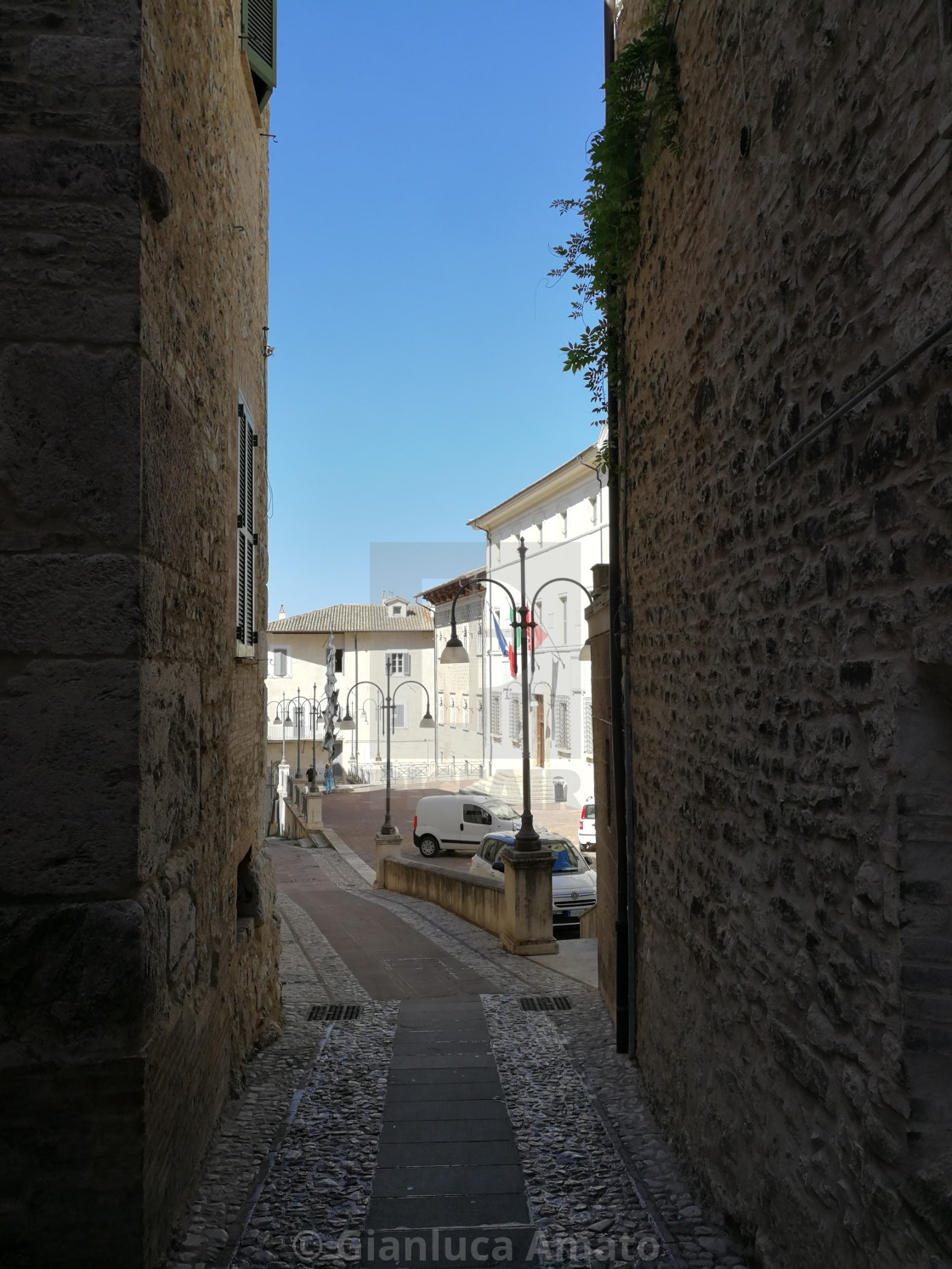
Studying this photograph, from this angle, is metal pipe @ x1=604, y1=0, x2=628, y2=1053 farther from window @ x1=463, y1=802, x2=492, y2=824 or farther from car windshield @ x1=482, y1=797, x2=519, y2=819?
window @ x1=463, y1=802, x2=492, y2=824

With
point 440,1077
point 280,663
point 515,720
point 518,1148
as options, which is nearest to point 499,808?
point 515,720

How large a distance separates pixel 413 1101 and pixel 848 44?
577cm

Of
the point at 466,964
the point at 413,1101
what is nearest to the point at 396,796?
the point at 466,964

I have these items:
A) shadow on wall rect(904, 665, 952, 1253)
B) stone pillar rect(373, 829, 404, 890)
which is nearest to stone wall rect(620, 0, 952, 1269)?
shadow on wall rect(904, 665, 952, 1253)

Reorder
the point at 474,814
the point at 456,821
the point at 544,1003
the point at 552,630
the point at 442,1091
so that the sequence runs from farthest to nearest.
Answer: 1. the point at 552,630
2. the point at 456,821
3. the point at 474,814
4. the point at 544,1003
5. the point at 442,1091

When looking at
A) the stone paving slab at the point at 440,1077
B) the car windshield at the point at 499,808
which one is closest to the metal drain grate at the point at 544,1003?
the stone paving slab at the point at 440,1077

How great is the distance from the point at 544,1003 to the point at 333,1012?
74.4 inches

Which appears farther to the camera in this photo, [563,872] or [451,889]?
[563,872]

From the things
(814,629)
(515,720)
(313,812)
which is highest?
(814,629)

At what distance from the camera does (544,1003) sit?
9305mm

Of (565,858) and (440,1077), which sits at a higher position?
(565,858)

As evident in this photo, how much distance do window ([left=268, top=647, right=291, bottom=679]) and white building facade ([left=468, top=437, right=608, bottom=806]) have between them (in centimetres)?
1688

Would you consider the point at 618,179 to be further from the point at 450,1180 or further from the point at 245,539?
the point at 450,1180

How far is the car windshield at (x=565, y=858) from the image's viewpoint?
16188 mm
